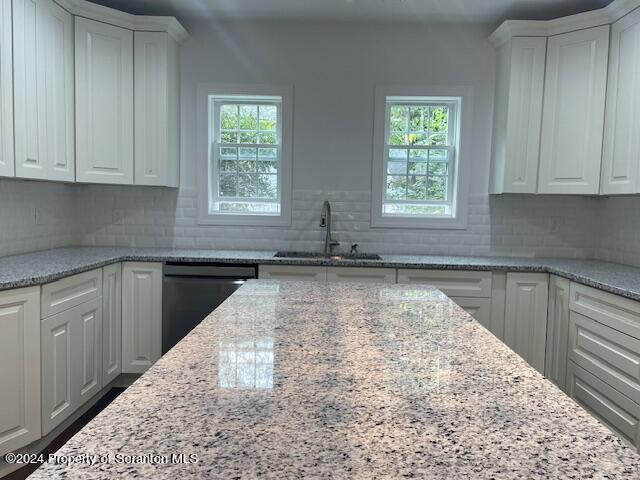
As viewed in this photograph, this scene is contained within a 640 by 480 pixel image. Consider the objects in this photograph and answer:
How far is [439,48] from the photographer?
3.49 meters

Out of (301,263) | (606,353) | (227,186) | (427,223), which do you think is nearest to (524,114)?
(427,223)

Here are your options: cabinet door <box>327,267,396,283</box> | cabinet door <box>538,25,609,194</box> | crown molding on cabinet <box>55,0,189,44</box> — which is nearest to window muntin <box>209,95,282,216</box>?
crown molding on cabinet <box>55,0,189,44</box>

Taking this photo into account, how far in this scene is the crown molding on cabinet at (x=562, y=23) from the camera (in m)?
2.84

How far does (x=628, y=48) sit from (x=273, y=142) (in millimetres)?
2512

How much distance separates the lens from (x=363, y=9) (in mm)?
3232

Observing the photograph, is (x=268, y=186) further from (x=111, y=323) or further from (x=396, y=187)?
(x=111, y=323)

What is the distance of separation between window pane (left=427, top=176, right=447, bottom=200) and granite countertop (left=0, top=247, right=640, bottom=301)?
20.7 inches

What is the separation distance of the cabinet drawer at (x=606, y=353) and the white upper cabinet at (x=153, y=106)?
291 cm

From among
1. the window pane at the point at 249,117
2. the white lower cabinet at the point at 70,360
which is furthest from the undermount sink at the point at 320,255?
the white lower cabinet at the point at 70,360

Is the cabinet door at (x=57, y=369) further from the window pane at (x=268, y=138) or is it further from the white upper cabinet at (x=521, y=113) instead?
the white upper cabinet at (x=521, y=113)

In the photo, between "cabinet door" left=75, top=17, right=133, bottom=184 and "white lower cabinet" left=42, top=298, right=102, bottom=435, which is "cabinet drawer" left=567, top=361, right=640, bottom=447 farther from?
"cabinet door" left=75, top=17, right=133, bottom=184

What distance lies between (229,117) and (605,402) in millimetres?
3195

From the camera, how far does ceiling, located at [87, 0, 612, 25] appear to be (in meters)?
3.12

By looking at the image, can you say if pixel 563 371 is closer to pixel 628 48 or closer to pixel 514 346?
pixel 514 346
